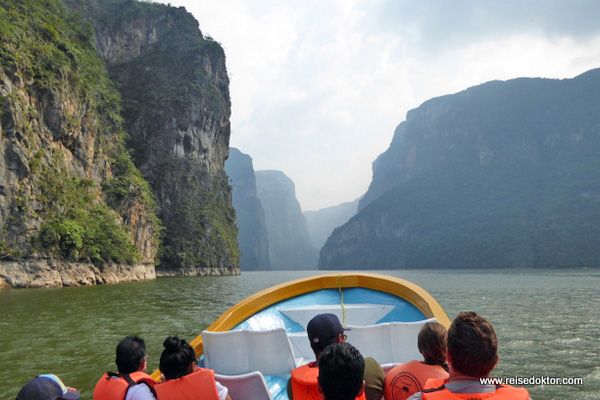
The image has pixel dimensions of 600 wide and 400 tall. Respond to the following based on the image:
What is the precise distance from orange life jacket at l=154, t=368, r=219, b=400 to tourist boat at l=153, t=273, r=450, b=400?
0.39 meters

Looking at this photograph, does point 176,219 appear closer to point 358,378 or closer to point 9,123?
point 9,123

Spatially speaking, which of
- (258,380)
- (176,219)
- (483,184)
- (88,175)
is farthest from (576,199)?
(258,380)

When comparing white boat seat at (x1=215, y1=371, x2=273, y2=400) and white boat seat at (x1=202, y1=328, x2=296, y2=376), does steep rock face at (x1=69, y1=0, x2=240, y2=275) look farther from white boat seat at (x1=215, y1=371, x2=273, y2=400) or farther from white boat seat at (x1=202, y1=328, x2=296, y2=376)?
white boat seat at (x1=215, y1=371, x2=273, y2=400)

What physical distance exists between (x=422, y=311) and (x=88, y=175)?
104 feet

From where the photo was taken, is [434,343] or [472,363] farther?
[434,343]

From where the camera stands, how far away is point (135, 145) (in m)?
50.2

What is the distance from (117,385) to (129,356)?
8.3 inches

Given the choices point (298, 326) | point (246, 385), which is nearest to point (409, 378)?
point (246, 385)

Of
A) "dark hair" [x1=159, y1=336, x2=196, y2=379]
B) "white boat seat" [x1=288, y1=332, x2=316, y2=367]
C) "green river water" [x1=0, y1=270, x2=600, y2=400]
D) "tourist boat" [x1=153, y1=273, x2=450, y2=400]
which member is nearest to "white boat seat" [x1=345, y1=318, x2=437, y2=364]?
"tourist boat" [x1=153, y1=273, x2=450, y2=400]

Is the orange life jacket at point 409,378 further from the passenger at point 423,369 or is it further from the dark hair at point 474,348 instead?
the dark hair at point 474,348

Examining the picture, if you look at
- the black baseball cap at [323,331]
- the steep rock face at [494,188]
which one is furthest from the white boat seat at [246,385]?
the steep rock face at [494,188]

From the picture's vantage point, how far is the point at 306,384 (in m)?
2.29

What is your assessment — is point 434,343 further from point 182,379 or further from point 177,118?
point 177,118

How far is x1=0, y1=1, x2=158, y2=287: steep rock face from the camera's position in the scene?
2033 centimetres
